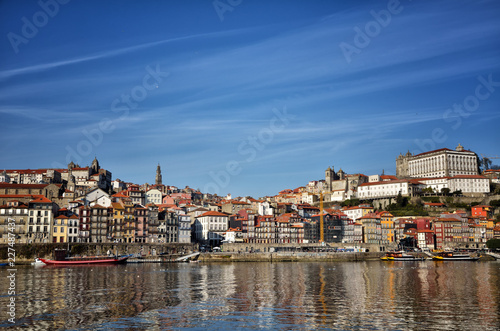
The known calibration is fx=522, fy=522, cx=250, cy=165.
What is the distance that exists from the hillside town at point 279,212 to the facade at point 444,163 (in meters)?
0.27

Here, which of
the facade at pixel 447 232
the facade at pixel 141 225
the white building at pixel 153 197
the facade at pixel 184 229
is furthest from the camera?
the white building at pixel 153 197

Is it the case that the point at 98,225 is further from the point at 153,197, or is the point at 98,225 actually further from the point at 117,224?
the point at 153,197

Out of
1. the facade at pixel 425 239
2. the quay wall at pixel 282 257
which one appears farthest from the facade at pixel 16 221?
the facade at pixel 425 239

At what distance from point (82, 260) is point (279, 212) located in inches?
2199

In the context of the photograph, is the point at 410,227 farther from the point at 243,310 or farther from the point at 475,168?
the point at 243,310

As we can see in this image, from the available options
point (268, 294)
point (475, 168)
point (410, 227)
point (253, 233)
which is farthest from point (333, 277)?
point (475, 168)

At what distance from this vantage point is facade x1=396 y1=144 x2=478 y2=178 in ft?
450

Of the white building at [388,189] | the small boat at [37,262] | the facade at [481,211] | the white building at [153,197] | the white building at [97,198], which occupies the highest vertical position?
the white building at [388,189]

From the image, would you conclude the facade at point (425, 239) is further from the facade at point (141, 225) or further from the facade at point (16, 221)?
the facade at point (16, 221)

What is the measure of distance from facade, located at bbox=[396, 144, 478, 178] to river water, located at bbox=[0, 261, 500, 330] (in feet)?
321

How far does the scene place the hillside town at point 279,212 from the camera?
81125 millimetres

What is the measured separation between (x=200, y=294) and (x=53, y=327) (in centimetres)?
1262

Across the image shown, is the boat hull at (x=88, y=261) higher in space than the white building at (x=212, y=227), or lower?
lower

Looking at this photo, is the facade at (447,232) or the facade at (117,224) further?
the facade at (447,232)
